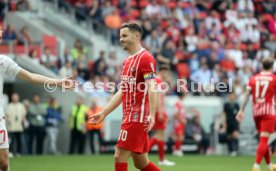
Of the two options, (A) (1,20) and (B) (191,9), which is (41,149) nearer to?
(A) (1,20)

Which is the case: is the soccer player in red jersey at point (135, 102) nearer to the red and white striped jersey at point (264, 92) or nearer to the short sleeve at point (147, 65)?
→ the short sleeve at point (147, 65)

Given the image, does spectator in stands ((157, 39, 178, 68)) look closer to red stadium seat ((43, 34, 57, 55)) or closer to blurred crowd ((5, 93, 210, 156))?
blurred crowd ((5, 93, 210, 156))

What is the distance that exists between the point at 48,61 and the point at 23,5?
4104 millimetres

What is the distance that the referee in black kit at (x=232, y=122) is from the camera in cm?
2580

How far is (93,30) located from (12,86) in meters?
5.44

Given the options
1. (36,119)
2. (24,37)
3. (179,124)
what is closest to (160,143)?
(179,124)

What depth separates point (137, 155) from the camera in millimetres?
10797

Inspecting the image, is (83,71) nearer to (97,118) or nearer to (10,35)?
(10,35)

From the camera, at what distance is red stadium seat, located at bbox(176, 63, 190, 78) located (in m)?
28.3

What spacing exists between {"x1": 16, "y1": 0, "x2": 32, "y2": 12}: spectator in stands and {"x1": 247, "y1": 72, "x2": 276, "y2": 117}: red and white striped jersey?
15945mm

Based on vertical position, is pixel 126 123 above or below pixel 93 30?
below

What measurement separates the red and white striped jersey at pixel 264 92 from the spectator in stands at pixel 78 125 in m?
10.8

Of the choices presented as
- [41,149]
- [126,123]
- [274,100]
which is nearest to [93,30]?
[41,149]

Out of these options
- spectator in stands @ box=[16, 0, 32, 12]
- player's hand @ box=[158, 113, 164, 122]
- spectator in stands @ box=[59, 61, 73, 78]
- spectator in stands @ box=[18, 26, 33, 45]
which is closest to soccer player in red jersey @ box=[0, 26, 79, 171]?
player's hand @ box=[158, 113, 164, 122]
